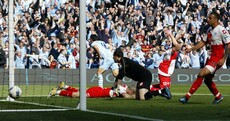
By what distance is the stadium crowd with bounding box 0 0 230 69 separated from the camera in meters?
36.8

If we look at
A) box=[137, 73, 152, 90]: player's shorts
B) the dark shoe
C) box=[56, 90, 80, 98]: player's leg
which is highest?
box=[137, 73, 152, 90]: player's shorts

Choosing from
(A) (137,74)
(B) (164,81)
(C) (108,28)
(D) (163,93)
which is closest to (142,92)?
(A) (137,74)

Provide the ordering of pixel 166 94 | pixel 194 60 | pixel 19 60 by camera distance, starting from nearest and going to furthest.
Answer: pixel 166 94
pixel 19 60
pixel 194 60

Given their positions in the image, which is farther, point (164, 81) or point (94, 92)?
point (164, 81)

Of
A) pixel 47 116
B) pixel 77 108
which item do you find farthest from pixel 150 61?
pixel 47 116

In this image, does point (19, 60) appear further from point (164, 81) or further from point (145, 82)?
point (145, 82)

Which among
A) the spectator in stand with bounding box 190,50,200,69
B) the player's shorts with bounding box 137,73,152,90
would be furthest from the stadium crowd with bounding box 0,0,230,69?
the player's shorts with bounding box 137,73,152,90

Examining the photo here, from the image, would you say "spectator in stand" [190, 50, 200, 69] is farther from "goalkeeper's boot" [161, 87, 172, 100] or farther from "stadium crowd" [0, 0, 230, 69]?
"goalkeeper's boot" [161, 87, 172, 100]

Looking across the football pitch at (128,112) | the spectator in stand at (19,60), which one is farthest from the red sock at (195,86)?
the spectator in stand at (19,60)

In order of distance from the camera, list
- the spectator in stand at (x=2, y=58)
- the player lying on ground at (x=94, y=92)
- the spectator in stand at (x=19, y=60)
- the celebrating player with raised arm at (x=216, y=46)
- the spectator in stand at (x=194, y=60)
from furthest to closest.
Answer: the spectator in stand at (x=194, y=60)
the spectator in stand at (x=19, y=60)
the spectator in stand at (x=2, y=58)
the player lying on ground at (x=94, y=92)
the celebrating player with raised arm at (x=216, y=46)

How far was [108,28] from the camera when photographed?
39594 millimetres

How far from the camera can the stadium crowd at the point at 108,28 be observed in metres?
36.8

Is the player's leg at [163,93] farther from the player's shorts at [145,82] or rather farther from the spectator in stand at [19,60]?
the spectator in stand at [19,60]

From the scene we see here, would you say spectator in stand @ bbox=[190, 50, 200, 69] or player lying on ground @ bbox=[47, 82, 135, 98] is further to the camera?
spectator in stand @ bbox=[190, 50, 200, 69]
